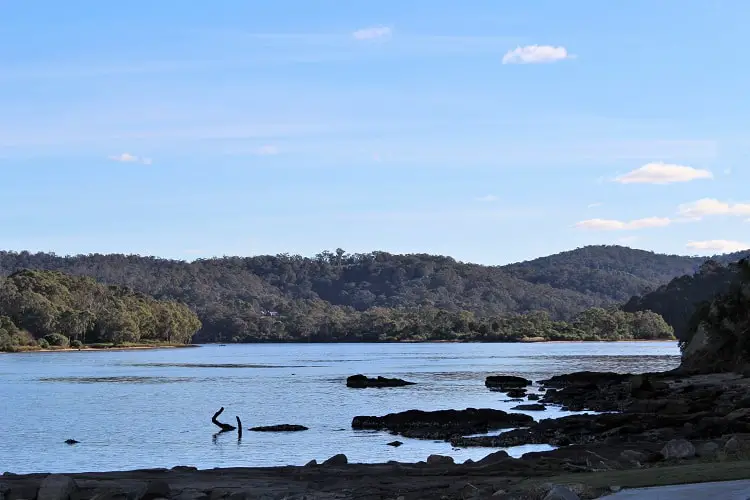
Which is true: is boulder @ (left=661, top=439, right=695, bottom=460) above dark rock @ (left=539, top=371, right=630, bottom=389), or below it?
above

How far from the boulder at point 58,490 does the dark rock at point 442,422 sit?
838 inches

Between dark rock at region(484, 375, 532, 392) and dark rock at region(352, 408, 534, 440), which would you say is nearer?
dark rock at region(352, 408, 534, 440)

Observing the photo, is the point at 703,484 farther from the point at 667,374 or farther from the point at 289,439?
the point at 667,374

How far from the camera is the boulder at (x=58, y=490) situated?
71.3 feet

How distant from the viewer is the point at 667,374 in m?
69.8

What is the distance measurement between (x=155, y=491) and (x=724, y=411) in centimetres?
2423

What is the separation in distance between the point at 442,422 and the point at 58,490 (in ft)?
83.4

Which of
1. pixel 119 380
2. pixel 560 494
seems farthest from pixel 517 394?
pixel 560 494

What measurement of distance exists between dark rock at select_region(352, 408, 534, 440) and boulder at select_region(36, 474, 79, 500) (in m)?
21.3

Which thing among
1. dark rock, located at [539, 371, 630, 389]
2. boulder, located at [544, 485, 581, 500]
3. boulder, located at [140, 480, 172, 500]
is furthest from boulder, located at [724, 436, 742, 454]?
dark rock, located at [539, 371, 630, 389]

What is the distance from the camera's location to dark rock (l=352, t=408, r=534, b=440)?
140 feet

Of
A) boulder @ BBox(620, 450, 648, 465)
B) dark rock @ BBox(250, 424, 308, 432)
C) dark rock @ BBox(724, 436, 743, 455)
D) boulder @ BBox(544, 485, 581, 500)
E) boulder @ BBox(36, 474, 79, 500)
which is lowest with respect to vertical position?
dark rock @ BBox(250, 424, 308, 432)

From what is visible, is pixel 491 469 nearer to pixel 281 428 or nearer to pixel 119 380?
pixel 281 428

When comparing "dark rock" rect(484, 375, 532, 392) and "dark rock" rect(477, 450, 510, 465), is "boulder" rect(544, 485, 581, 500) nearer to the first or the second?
"dark rock" rect(477, 450, 510, 465)
